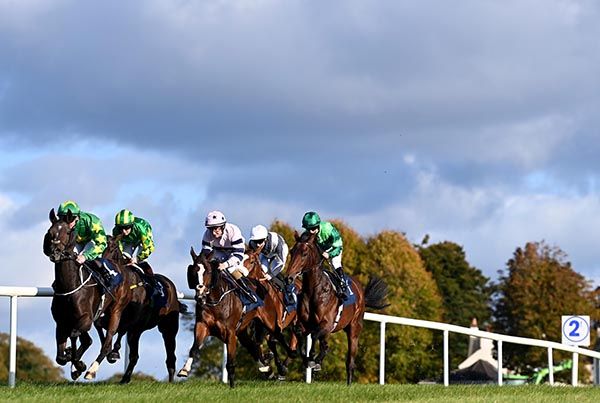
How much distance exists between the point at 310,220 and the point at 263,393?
3.87m

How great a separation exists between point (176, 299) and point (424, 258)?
64.9 metres

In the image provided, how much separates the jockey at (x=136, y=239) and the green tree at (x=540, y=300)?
49.9 metres

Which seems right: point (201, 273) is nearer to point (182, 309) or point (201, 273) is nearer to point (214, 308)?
point (214, 308)

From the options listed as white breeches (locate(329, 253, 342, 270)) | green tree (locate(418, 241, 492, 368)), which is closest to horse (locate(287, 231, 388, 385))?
white breeches (locate(329, 253, 342, 270))

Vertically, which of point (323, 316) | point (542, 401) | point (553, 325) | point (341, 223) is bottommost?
point (542, 401)

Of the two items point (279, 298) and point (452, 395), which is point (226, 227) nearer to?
point (279, 298)

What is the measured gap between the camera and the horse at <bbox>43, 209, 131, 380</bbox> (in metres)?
15.6

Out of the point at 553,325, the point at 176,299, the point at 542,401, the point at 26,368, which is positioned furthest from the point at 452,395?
the point at 26,368

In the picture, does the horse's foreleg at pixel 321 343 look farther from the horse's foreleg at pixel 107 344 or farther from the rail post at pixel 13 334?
the rail post at pixel 13 334

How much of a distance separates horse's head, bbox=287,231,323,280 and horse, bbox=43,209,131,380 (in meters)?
2.55

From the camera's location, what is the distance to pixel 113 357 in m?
17.3

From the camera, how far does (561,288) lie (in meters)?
68.9

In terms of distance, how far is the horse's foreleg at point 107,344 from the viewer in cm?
1599

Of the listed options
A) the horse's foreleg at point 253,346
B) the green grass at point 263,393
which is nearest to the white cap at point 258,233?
the horse's foreleg at point 253,346
